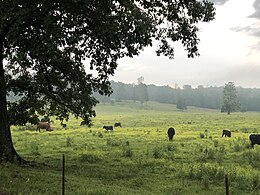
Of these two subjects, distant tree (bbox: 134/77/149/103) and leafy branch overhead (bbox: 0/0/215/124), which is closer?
leafy branch overhead (bbox: 0/0/215/124)

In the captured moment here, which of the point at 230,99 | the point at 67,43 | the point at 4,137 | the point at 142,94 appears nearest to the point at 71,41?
the point at 67,43

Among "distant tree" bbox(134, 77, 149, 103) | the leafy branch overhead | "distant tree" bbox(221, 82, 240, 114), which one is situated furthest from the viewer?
"distant tree" bbox(134, 77, 149, 103)

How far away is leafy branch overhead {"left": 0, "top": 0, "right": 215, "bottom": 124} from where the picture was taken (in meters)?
11.6

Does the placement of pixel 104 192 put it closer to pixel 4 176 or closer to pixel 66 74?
pixel 4 176

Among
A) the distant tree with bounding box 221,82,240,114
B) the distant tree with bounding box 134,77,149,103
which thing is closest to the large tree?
the distant tree with bounding box 221,82,240,114

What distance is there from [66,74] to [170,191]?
322 inches

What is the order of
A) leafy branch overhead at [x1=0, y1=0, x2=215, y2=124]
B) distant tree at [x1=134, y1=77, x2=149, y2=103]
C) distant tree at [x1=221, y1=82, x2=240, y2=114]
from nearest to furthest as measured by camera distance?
leafy branch overhead at [x1=0, y1=0, x2=215, y2=124], distant tree at [x1=221, y1=82, x2=240, y2=114], distant tree at [x1=134, y1=77, x2=149, y2=103]

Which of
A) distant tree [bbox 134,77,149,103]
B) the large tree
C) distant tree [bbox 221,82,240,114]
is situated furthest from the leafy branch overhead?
distant tree [bbox 134,77,149,103]

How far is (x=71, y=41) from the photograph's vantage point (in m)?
12.2

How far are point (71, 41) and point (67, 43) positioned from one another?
0.87 m

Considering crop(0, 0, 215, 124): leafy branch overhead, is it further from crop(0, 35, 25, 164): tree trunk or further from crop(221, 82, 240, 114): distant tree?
crop(221, 82, 240, 114): distant tree

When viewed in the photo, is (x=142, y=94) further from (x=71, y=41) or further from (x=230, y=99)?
(x=71, y=41)

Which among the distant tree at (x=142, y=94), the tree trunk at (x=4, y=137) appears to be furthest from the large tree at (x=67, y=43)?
the distant tree at (x=142, y=94)

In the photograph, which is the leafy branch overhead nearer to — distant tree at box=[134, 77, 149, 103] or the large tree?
the large tree
